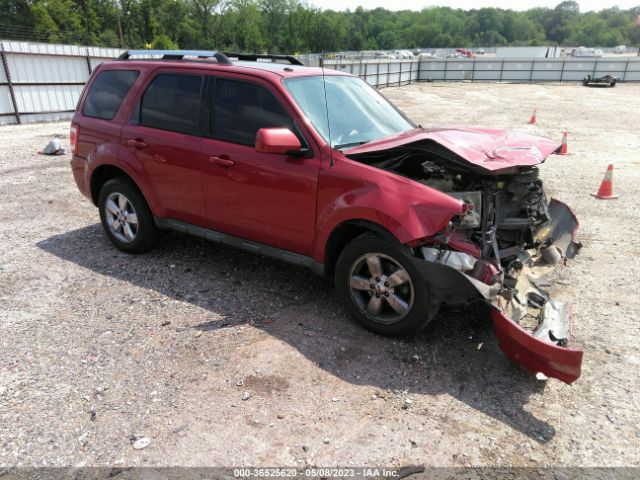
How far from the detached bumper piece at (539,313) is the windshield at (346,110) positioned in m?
1.64

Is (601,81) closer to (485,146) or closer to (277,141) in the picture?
(485,146)

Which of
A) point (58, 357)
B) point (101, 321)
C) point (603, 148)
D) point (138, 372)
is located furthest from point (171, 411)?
point (603, 148)

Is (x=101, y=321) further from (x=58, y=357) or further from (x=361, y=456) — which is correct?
(x=361, y=456)

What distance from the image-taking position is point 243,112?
4.14m

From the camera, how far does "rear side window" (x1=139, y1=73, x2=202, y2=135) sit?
174 inches

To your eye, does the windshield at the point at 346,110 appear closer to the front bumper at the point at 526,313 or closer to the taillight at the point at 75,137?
the front bumper at the point at 526,313

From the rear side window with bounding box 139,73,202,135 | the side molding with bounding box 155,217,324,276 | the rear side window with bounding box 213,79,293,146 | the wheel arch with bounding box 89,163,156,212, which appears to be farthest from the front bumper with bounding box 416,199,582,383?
the wheel arch with bounding box 89,163,156,212

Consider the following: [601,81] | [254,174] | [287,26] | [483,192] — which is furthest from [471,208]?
[287,26]

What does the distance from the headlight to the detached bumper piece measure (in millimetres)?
540

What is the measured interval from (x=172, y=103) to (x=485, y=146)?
291 cm

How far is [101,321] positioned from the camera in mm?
4000

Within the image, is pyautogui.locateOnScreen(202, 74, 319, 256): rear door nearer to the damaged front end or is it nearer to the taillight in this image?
the damaged front end

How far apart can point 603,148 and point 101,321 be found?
12550mm

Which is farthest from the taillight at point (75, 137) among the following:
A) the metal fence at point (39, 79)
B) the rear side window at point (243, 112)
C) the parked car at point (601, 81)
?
the parked car at point (601, 81)
